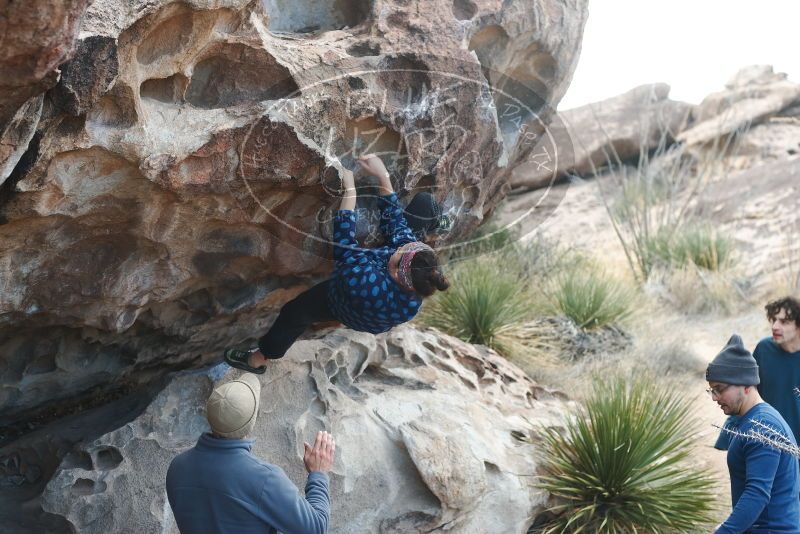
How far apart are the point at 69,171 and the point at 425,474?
2450mm

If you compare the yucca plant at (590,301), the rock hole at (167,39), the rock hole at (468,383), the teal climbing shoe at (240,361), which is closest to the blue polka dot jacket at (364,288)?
the teal climbing shoe at (240,361)

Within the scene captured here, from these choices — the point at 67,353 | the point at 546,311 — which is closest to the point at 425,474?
the point at 67,353

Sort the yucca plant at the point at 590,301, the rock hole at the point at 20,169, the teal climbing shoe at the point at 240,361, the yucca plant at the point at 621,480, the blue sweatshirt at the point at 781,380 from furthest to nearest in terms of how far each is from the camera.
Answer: the yucca plant at the point at 590,301 < the yucca plant at the point at 621,480 < the teal climbing shoe at the point at 240,361 < the blue sweatshirt at the point at 781,380 < the rock hole at the point at 20,169

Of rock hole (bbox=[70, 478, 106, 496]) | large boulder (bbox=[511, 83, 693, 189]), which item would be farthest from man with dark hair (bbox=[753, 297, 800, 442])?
large boulder (bbox=[511, 83, 693, 189])

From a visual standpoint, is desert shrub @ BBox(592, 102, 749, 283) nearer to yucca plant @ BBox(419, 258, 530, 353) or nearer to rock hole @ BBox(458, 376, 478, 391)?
yucca plant @ BBox(419, 258, 530, 353)

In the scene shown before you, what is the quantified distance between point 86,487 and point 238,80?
7.11 feet

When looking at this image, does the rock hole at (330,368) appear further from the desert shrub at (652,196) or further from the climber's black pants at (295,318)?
the desert shrub at (652,196)

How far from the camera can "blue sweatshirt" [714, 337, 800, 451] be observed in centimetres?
444

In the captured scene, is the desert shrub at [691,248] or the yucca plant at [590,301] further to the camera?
the desert shrub at [691,248]

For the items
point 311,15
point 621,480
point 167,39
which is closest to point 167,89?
point 167,39

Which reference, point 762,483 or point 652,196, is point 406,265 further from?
point 652,196

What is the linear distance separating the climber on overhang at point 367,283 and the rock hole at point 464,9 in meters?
1.05

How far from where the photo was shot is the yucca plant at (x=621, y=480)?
17.5 feet

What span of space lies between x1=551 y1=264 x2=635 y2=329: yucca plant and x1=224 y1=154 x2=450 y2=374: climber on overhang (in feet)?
16.1
